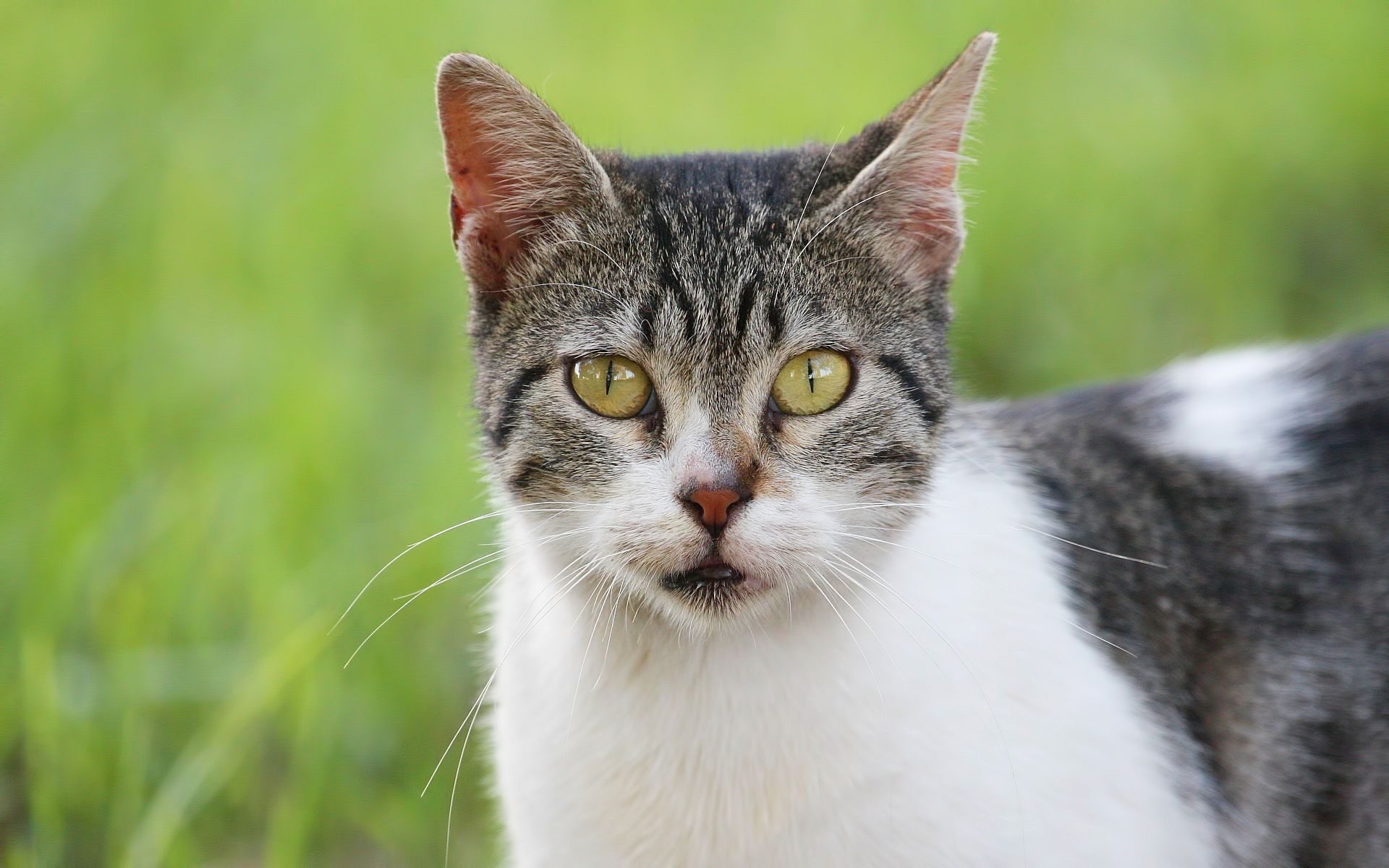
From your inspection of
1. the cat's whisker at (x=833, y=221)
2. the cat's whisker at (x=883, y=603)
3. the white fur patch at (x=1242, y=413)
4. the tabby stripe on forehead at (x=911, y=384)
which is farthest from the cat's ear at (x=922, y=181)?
the white fur patch at (x=1242, y=413)

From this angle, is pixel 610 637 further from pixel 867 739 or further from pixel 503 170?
pixel 503 170

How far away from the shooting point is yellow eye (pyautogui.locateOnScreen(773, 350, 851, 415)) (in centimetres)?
215

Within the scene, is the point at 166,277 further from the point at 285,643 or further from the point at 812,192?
the point at 812,192

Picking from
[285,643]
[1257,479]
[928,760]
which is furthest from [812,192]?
[285,643]

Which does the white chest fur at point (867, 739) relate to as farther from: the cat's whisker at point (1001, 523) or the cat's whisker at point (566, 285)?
the cat's whisker at point (566, 285)

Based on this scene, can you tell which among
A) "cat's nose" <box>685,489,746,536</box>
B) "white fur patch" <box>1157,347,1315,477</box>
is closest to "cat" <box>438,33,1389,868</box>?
"cat's nose" <box>685,489,746,536</box>

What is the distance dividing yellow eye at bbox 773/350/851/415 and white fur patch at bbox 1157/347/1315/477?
105 centimetres

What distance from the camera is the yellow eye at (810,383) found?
7.07ft

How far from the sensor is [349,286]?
4664 millimetres

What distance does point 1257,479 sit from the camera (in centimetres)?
280

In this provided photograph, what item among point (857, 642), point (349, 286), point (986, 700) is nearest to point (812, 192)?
point (857, 642)

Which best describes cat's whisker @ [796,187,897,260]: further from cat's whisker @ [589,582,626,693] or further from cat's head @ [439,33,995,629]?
cat's whisker @ [589,582,626,693]

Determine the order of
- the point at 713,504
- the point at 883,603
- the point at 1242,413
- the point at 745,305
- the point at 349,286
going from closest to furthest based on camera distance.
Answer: the point at 713,504 → the point at 745,305 → the point at 883,603 → the point at 1242,413 → the point at 349,286

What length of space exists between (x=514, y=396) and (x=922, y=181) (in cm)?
82
